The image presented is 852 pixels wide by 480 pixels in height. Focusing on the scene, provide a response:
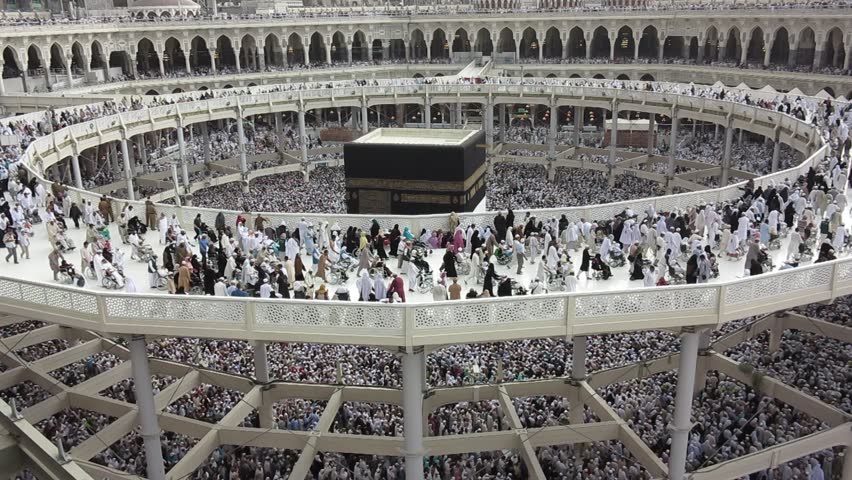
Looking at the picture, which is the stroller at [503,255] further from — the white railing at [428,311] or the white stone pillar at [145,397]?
the white stone pillar at [145,397]

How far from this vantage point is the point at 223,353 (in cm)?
2259

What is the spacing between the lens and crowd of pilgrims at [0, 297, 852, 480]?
695 inches

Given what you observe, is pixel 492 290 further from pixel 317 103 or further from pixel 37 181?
pixel 317 103

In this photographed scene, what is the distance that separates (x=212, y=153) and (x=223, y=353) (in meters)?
28.4

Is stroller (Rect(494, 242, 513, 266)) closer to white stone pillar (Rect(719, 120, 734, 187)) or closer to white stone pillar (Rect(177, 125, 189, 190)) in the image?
white stone pillar (Rect(719, 120, 734, 187))

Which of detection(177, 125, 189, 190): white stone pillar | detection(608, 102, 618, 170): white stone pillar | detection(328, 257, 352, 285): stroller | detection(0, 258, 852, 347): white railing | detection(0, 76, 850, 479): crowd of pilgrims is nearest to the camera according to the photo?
detection(0, 258, 852, 347): white railing

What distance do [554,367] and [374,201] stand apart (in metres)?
11.1

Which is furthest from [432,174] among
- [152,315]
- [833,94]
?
[833,94]

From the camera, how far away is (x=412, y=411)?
13.9m

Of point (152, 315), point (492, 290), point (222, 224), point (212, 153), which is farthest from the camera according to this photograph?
point (212, 153)

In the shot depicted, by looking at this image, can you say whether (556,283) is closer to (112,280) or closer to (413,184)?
(112,280)

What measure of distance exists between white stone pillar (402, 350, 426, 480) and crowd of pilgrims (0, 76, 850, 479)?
2693 millimetres

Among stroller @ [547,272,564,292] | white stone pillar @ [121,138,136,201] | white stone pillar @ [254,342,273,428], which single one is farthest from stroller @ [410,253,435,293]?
white stone pillar @ [121,138,136,201]

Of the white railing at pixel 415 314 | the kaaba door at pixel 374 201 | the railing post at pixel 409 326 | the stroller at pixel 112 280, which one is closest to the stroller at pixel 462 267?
the white railing at pixel 415 314
